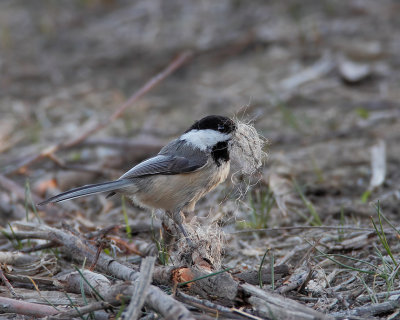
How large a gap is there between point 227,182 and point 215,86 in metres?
2.65

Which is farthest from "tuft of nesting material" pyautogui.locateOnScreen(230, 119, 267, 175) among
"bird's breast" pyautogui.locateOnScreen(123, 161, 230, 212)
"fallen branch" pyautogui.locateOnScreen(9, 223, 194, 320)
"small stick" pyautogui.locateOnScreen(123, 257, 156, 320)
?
"small stick" pyautogui.locateOnScreen(123, 257, 156, 320)

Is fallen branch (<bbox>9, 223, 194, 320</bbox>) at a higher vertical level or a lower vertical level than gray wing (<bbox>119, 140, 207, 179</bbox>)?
lower

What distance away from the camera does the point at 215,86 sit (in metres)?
6.17

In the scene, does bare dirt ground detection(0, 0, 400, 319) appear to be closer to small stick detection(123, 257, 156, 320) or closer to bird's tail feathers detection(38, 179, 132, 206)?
small stick detection(123, 257, 156, 320)

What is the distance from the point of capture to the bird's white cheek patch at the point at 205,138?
306 cm

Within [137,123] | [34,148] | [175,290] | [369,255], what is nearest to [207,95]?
[137,123]

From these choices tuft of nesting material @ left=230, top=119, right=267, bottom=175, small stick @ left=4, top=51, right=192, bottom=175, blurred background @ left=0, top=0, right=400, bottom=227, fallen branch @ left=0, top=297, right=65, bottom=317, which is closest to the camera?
fallen branch @ left=0, top=297, right=65, bottom=317

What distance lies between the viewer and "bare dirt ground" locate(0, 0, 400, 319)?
2330mm

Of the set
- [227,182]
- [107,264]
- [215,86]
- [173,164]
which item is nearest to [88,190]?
[107,264]

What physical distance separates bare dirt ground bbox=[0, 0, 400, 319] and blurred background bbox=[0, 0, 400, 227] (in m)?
0.02

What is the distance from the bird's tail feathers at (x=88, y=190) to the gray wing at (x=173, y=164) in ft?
0.17

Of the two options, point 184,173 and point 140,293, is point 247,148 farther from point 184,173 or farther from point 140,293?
point 140,293

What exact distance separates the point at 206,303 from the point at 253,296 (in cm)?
19

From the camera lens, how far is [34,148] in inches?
197
